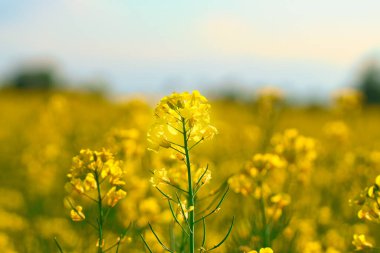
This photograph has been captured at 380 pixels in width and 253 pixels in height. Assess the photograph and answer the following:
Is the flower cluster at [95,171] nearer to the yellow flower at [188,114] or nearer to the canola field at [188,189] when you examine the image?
the canola field at [188,189]

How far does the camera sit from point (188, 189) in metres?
2.12

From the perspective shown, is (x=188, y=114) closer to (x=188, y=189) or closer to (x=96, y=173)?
(x=188, y=189)

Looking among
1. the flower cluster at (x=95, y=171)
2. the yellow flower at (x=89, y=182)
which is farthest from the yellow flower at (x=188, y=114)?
the yellow flower at (x=89, y=182)

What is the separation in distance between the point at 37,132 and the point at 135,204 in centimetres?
573

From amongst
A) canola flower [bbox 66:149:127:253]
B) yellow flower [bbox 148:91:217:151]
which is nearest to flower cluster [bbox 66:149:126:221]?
canola flower [bbox 66:149:127:253]

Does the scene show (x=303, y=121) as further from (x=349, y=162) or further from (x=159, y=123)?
(x=159, y=123)

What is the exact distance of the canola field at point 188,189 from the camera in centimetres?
221

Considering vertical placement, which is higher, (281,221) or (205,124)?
(205,124)

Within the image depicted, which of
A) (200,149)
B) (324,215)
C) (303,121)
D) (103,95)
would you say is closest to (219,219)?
(324,215)

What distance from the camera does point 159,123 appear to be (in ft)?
6.97

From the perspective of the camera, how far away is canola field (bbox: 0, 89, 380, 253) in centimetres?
221

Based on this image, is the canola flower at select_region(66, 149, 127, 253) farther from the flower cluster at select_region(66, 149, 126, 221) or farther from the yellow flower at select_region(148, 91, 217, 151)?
the yellow flower at select_region(148, 91, 217, 151)

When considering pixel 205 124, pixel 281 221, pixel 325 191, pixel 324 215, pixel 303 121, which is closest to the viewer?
pixel 205 124

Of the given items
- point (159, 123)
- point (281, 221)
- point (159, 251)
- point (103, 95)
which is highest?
point (159, 123)
